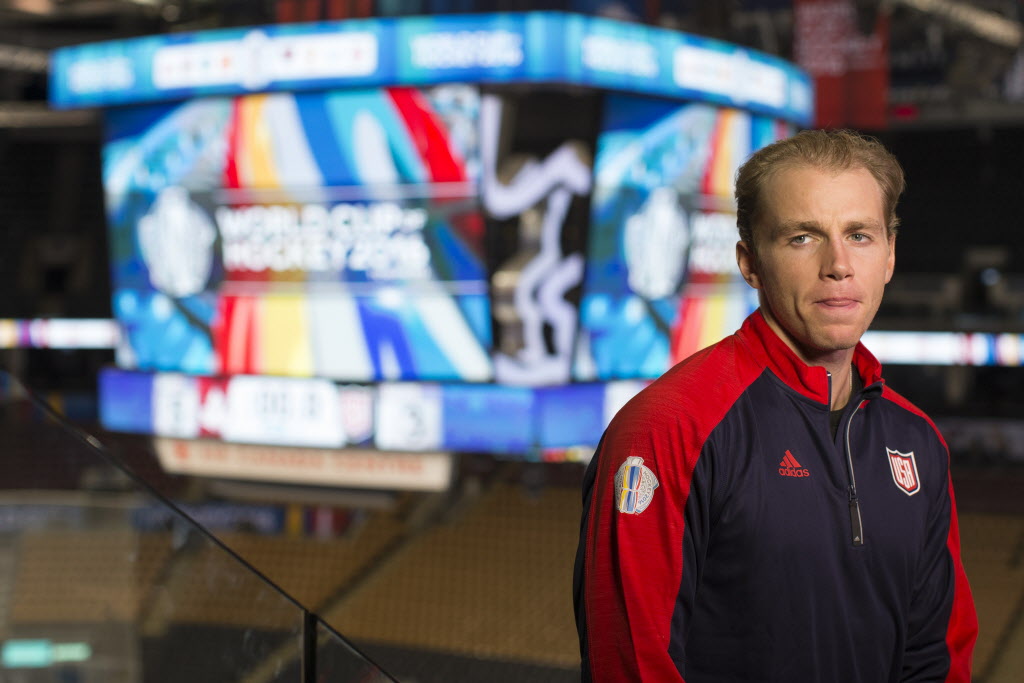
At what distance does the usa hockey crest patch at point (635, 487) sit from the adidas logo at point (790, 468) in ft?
0.58

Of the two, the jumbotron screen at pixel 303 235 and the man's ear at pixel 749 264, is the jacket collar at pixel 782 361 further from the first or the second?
the jumbotron screen at pixel 303 235

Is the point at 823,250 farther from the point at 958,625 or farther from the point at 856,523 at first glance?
the point at 958,625

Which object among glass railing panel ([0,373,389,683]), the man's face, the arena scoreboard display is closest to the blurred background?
the arena scoreboard display

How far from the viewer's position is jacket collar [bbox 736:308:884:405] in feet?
4.64

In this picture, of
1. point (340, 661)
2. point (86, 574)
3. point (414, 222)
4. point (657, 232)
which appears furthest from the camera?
point (657, 232)

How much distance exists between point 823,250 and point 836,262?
0.02 meters

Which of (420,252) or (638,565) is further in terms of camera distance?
(420,252)

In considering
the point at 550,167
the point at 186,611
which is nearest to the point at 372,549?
the point at 550,167

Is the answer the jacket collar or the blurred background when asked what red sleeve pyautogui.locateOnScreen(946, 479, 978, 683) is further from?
the blurred background

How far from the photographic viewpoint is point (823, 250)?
4.52 ft

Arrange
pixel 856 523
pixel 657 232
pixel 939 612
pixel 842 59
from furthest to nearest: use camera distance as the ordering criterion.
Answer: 1. pixel 842 59
2. pixel 657 232
3. pixel 939 612
4. pixel 856 523

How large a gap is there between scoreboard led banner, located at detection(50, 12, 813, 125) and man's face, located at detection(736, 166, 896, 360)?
5.33 metres

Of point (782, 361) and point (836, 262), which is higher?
point (836, 262)

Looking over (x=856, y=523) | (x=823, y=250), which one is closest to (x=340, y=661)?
(x=856, y=523)
